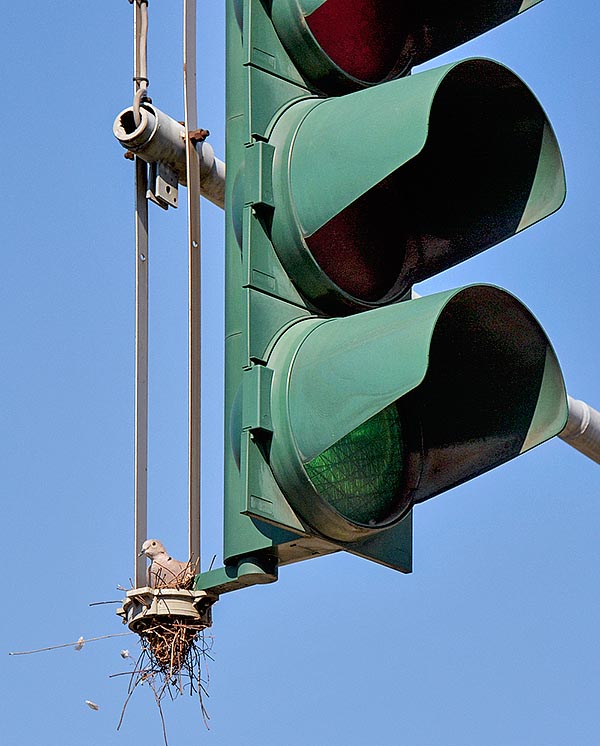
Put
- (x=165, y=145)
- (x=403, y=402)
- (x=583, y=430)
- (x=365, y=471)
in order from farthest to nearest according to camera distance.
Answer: (x=583, y=430), (x=165, y=145), (x=403, y=402), (x=365, y=471)

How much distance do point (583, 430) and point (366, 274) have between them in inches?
45.0

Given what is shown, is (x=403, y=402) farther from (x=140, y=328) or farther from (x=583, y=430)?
(x=583, y=430)

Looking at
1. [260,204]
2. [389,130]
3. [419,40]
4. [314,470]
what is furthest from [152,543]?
[419,40]

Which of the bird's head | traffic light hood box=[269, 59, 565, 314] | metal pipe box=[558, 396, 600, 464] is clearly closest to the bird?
the bird's head

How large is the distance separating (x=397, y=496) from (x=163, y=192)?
99 centimetres

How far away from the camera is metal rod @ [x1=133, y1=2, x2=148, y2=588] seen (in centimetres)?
411

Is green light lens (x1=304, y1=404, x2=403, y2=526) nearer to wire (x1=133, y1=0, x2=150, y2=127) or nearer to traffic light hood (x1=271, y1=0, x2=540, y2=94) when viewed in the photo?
traffic light hood (x1=271, y1=0, x2=540, y2=94)

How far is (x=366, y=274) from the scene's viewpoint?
4.20 metres

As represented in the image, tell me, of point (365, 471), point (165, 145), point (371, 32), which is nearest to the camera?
point (365, 471)

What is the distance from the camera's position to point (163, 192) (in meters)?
4.51

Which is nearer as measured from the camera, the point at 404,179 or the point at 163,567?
the point at 163,567

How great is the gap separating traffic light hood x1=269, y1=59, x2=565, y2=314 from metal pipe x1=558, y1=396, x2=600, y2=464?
3.02 ft

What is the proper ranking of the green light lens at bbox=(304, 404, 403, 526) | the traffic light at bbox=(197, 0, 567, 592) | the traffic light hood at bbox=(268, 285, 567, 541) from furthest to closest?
the green light lens at bbox=(304, 404, 403, 526), the traffic light at bbox=(197, 0, 567, 592), the traffic light hood at bbox=(268, 285, 567, 541)

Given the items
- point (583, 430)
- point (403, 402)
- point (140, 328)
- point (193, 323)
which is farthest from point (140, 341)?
point (583, 430)
